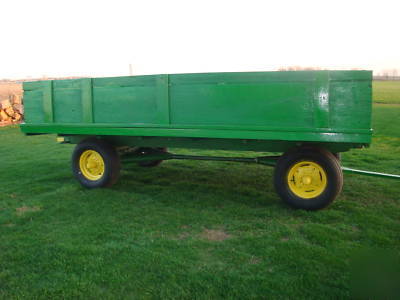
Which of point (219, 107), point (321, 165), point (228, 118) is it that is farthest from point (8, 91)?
point (321, 165)

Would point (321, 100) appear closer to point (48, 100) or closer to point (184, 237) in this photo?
point (184, 237)

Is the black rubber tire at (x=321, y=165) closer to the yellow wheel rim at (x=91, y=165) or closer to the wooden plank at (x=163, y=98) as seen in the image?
the wooden plank at (x=163, y=98)

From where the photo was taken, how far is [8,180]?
716 cm

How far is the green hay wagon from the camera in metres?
4.53

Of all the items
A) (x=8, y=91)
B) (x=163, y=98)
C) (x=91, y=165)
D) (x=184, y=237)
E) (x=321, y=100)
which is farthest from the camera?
(x=8, y=91)

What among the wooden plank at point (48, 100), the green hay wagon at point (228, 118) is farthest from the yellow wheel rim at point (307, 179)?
the wooden plank at point (48, 100)

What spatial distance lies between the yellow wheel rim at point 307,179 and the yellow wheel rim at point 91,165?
10.2 ft

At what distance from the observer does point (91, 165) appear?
6.40 metres

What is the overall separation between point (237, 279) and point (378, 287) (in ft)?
3.74

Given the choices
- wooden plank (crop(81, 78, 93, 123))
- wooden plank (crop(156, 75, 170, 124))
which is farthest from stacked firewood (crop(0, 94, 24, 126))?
wooden plank (crop(156, 75, 170, 124))

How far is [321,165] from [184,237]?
198cm

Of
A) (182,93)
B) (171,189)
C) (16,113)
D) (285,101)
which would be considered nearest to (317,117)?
(285,101)

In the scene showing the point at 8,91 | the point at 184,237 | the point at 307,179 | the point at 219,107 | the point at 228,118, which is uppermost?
the point at 8,91

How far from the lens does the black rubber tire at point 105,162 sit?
6.12 m
